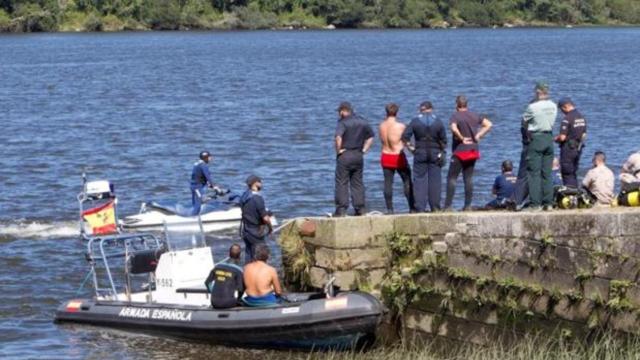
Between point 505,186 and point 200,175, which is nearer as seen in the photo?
point 505,186

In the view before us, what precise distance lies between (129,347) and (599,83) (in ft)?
175

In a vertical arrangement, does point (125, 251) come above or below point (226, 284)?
below

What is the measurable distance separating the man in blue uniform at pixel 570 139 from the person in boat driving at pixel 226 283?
515 cm

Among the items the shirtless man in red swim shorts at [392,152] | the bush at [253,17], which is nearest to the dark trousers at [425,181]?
the shirtless man in red swim shorts at [392,152]

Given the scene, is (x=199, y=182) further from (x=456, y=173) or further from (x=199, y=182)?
(x=456, y=173)

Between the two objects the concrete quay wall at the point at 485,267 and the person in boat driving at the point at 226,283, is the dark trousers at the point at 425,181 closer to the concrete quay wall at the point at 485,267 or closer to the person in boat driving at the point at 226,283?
the concrete quay wall at the point at 485,267

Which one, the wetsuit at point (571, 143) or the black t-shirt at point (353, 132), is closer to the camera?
the black t-shirt at point (353, 132)

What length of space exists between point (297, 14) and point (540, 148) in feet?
477

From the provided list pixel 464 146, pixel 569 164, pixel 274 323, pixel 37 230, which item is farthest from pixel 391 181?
pixel 37 230

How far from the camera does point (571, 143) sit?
2059 cm

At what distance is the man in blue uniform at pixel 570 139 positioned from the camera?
66.7 feet

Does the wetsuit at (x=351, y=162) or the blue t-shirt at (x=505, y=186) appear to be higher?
the wetsuit at (x=351, y=162)

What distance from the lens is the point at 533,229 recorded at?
17.0 m

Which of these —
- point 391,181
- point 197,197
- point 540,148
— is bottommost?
point 197,197
